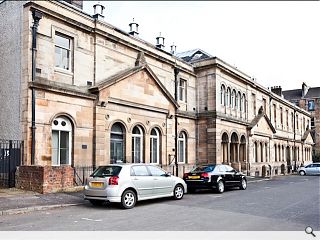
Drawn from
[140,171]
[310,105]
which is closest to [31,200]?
[140,171]

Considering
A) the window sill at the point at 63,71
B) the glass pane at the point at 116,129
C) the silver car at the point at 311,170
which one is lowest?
the silver car at the point at 311,170

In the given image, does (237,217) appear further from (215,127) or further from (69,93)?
(215,127)

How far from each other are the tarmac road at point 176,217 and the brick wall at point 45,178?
224cm

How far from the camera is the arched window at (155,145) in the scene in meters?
21.5

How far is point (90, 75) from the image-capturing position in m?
17.6

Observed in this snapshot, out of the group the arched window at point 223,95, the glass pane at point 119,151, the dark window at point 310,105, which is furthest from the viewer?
the dark window at point 310,105

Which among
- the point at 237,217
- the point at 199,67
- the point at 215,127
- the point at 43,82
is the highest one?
the point at 199,67

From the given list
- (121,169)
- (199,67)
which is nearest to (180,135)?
(199,67)

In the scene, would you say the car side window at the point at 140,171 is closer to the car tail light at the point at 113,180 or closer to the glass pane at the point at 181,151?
the car tail light at the point at 113,180

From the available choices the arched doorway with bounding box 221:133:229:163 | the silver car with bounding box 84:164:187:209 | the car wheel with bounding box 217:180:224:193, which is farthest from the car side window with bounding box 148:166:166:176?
the arched doorway with bounding box 221:133:229:163

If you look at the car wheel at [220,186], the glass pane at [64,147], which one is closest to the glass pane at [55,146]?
the glass pane at [64,147]

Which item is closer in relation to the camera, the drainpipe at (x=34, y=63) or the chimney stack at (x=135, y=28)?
the drainpipe at (x=34, y=63)

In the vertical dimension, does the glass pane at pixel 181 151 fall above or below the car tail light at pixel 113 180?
above
